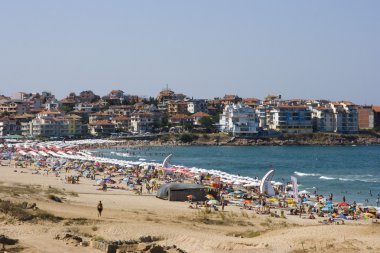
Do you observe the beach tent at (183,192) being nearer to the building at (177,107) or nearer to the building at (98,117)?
the building at (98,117)

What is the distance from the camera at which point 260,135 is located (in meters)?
106

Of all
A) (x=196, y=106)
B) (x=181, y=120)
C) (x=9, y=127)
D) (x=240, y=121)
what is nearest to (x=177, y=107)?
(x=196, y=106)

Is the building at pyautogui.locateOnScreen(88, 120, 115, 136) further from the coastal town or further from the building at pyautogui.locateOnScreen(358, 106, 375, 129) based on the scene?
the building at pyautogui.locateOnScreen(358, 106, 375, 129)

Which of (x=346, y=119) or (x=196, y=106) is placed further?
(x=196, y=106)

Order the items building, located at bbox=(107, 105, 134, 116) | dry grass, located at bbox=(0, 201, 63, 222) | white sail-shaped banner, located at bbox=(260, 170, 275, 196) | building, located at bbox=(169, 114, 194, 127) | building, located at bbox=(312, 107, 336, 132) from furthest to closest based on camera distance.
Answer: building, located at bbox=(107, 105, 134, 116) → building, located at bbox=(169, 114, 194, 127) → building, located at bbox=(312, 107, 336, 132) → white sail-shaped banner, located at bbox=(260, 170, 275, 196) → dry grass, located at bbox=(0, 201, 63, 222)

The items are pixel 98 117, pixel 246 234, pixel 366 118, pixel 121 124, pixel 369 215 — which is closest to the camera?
pixel 246 234

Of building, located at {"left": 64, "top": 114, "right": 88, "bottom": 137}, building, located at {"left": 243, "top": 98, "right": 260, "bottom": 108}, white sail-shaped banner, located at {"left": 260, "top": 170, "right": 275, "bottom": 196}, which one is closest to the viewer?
white sail-shaped banner, located at {"left": 260, "top": 170, "right": 275, "bottom": 196}

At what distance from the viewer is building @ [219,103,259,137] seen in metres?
105

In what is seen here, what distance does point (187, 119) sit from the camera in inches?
4449

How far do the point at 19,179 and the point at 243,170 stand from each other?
23.0 meters

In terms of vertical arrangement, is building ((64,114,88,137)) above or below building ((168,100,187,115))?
below

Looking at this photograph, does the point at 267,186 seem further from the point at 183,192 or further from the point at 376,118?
the point at 376,118

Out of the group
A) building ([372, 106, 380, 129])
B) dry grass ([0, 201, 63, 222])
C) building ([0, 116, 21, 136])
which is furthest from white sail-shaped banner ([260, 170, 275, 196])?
building ([372, 106, 380, 129])

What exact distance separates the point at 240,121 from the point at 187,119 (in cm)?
1216
